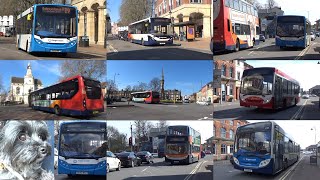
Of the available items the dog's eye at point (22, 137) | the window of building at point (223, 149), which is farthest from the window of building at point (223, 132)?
the dog's eye at point (22, 137)

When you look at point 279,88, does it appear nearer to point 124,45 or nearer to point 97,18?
point 124,45

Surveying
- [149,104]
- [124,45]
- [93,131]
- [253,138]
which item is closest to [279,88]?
[253,138]

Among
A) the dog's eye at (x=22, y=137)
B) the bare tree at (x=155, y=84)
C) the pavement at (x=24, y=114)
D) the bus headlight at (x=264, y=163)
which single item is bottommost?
the bus headlight at (x=264, y=163)

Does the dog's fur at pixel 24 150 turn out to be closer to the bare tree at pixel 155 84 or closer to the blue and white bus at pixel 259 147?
the bare tree at pixel 155 84

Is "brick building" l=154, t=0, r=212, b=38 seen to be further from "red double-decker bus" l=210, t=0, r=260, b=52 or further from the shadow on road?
the shadow on road

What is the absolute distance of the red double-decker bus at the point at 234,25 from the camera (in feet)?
29.6

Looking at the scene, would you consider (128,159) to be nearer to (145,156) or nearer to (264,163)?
(145,156)

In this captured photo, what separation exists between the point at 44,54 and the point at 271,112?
5443mm

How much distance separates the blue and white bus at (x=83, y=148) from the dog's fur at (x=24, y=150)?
15.7 inches

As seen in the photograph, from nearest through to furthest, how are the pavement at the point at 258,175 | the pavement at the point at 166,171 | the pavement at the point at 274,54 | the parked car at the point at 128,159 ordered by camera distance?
1. the pavement at the point at 166,171
2. the parked car at the point at 128,159
3. the pavement at the point at 258,175
4. the pavement at the point at 274,54

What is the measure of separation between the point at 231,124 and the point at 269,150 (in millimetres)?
1028

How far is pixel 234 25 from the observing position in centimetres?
964

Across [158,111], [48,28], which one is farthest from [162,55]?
[48,28]

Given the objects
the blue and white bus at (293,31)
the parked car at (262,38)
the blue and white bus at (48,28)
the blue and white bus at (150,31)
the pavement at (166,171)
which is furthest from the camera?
the parked car at (262,38)
